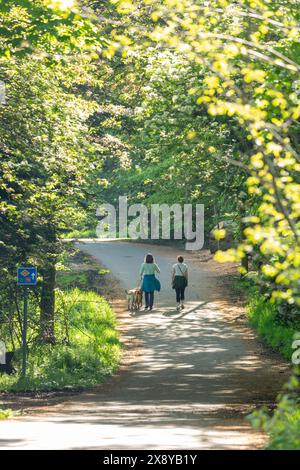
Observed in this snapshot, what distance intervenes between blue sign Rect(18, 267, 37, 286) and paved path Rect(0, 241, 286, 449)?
7.71ft

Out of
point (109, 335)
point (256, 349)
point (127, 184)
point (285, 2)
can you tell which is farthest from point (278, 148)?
point (127, 184)

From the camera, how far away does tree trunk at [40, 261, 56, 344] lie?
2491 centimetres

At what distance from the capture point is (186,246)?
52.5 m

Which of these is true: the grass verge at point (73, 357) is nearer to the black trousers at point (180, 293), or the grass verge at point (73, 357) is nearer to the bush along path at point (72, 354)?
the bush along path at point (72, 354)

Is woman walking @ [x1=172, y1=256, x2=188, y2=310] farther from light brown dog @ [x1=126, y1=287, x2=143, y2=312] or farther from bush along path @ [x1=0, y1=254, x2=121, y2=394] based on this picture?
bush along path @ [x1=0, y1=254, x2=121, y2=394]

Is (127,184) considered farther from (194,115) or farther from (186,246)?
(194,115)

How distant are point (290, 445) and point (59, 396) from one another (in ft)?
37.4

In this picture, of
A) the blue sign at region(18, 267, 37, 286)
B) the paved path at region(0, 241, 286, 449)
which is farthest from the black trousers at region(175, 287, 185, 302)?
the blue sign at region(18, 267, 37, 286)

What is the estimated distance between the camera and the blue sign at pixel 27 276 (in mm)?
20594

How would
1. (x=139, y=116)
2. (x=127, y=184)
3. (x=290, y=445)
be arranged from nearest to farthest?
1. (x=290, y=445)
2. (x=139, y=116)
3. (x=127, y=184)

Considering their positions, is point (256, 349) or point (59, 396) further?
point (256, 349)

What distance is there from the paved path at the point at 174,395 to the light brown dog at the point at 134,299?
517 mm

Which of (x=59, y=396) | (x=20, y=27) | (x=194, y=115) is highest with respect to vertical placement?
(x=20, y=27)
